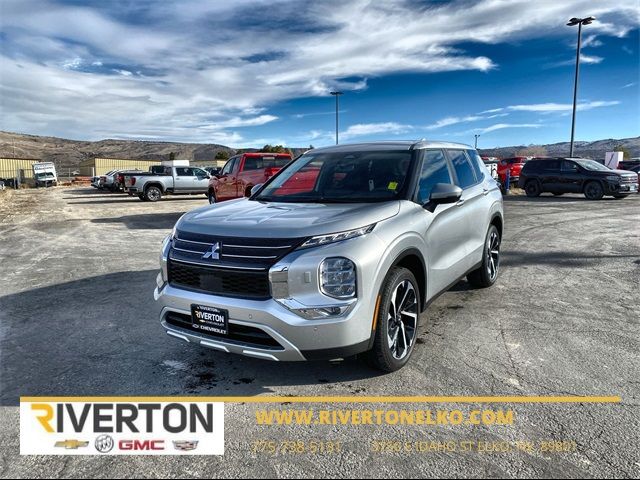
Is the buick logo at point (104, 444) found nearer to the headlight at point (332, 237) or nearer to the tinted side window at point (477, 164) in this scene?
the headlight at point (332, 237)

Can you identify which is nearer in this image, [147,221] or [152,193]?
[147,221]

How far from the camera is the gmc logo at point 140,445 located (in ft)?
9.19

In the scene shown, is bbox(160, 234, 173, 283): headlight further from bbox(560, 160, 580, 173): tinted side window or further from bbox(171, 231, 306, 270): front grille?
bbox(560, 160, 580, 173): tinted side window

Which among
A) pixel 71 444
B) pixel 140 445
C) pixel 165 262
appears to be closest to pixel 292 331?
pixel 140 445

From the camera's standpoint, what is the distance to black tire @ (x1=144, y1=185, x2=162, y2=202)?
22.3 metres

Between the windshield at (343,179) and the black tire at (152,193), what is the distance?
739 inches

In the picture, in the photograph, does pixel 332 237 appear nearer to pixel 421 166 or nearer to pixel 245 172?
pixel 421 166

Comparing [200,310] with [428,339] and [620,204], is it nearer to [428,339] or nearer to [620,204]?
[428,339]

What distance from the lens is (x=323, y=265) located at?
10.2 ft

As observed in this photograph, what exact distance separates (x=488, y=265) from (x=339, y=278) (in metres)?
3.40

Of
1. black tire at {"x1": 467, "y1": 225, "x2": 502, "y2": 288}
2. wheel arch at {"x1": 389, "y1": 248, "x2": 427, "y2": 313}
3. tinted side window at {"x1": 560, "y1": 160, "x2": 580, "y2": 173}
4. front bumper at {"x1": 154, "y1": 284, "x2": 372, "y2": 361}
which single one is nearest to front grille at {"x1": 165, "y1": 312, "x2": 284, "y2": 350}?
front bumper at {"x1": 154, "y1": 284, "x2": 372, "y2": 361}

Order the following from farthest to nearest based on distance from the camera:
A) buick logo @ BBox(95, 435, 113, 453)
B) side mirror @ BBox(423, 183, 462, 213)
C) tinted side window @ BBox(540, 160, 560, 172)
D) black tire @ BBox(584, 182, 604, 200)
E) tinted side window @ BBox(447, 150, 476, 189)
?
tinted side window @ BBox(540, 160, 560, 172) < black tire @ BBox(584, 182, 604, 200) < tinted side window @ BBox(447, 150, 476, 189) < side mirror @ BBox(423, 183, 462, 213) < buick logo @ BBox(95, 435, 113, 453)

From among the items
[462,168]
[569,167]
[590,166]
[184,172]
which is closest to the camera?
[462,168]

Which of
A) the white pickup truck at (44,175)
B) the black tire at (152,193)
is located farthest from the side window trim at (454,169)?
the white pickup truck at (44,175)
